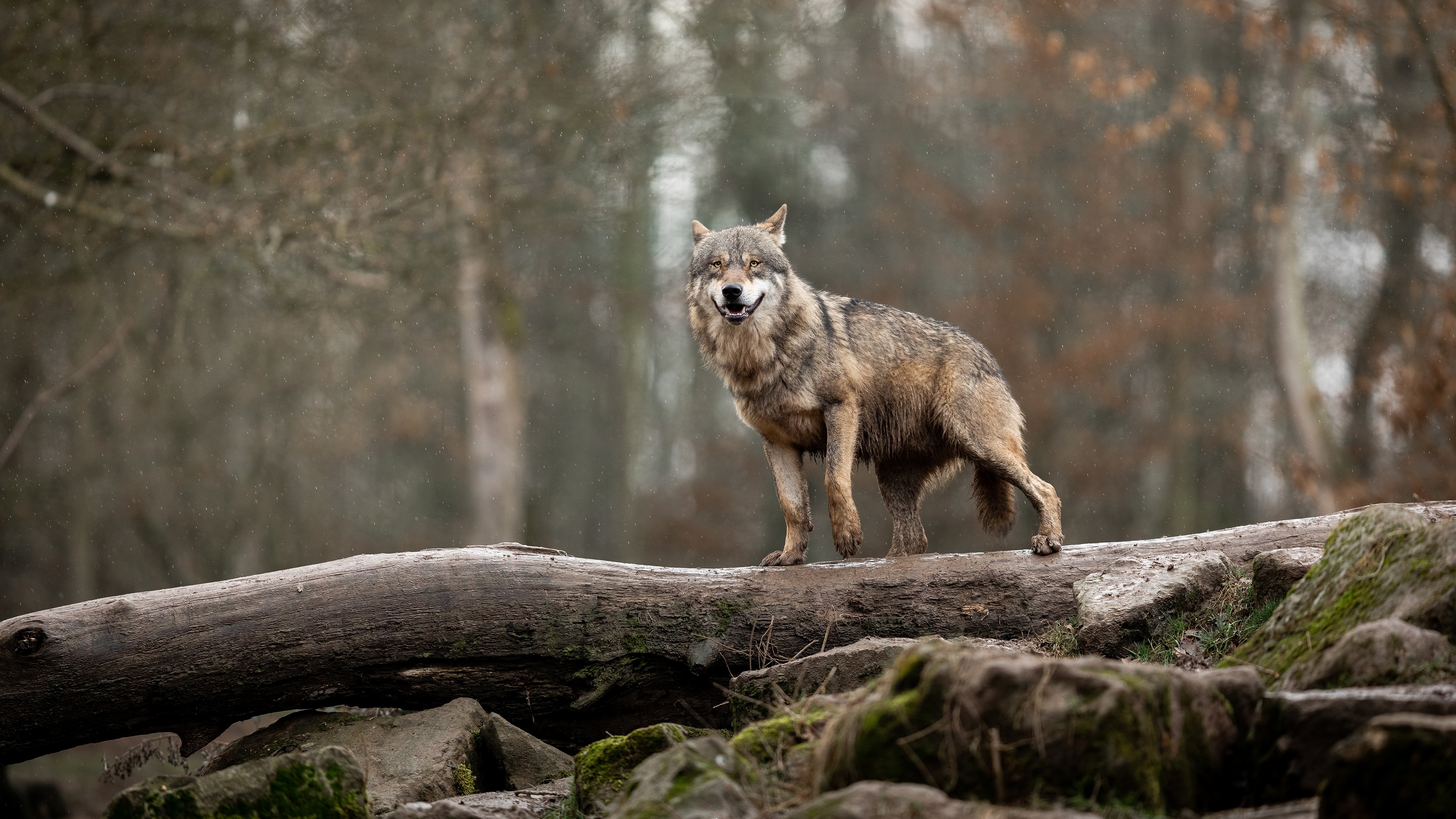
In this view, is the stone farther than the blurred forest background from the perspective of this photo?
No

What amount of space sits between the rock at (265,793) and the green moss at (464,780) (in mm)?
841

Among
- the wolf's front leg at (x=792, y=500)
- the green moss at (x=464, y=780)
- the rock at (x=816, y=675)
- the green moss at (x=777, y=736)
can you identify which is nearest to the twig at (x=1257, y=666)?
the rock at (x=816, y=675)

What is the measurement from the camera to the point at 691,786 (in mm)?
3918

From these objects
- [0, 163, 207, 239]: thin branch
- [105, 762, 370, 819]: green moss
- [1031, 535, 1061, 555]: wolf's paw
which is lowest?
[105, 762, 370, 819]: green moss

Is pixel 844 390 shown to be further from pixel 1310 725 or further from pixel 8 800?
pixel 8 800

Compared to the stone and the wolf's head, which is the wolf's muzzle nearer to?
the wolf's head

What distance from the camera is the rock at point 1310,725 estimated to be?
360 centimetres

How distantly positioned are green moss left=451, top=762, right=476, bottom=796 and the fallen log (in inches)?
28.7

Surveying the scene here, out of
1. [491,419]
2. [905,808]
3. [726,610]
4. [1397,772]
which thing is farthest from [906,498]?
[491,419]

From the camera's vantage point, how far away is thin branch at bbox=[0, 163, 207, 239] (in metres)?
11.1

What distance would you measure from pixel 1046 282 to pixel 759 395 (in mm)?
14331

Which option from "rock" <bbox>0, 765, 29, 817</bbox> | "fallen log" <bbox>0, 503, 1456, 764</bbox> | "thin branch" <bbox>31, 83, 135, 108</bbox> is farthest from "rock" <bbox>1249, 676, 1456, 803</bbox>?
"rock" <bbox>0, 765, 29, 817</bbox>

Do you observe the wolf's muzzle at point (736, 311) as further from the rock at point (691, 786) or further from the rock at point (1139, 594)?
the rock at point (691, 786)

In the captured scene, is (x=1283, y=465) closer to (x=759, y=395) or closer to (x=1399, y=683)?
(x=759, y=395)
